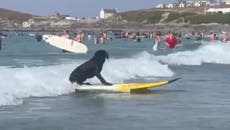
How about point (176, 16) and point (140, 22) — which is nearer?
point (176, 16)

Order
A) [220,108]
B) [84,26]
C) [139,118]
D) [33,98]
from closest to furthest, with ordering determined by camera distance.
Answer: [139,118] < [220,108] < [33,98] < [84,26]

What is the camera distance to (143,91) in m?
17.7

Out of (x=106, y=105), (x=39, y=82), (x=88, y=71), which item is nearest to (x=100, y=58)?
(x=88, y=71)

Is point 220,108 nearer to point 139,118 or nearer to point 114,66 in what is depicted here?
point 139,118

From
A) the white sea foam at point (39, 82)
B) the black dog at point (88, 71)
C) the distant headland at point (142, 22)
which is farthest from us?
the distant headland at point (142, 22)

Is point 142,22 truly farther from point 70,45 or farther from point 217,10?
point 70,45

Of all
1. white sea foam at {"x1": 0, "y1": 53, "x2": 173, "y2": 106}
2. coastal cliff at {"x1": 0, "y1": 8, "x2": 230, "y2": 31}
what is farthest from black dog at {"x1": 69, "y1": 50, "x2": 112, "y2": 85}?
coastal cliff at {"x1": 0, "y1": 8, "x2": 230, "y2": 31}

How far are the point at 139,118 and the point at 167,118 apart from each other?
511 mm

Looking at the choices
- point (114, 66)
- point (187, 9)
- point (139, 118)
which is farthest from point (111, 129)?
point (187, 9)

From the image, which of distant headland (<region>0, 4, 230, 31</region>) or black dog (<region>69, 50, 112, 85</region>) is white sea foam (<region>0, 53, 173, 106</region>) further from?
distant headland (<region>0, 4, 230, 31</region>)

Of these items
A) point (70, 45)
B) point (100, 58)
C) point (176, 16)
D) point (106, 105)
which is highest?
point (100, 58)

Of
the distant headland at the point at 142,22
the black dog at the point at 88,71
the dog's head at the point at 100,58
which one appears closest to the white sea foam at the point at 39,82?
the black dog at the point at 88,71

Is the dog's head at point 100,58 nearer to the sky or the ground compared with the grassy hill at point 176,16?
nearer to the sky

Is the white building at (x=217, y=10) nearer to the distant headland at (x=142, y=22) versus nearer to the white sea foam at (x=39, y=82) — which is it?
the distant headland at (x=142, y=22)
